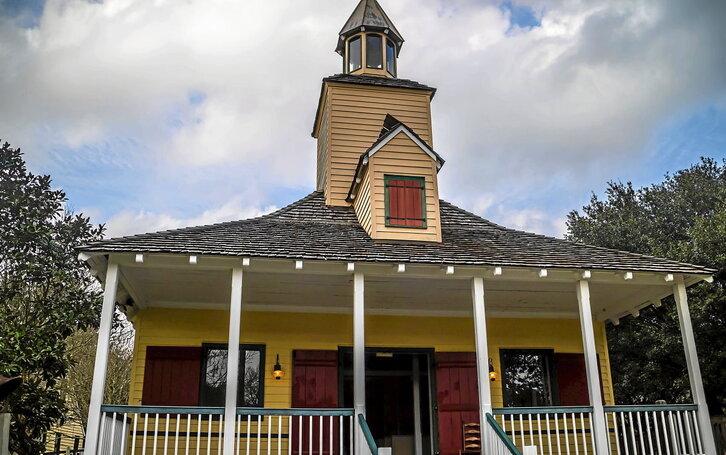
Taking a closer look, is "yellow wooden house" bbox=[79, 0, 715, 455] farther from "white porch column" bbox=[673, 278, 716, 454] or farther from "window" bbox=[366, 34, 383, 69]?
"window" bbox=[366, 34, 383, 69]

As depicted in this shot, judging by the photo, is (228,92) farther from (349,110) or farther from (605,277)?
(605,277)

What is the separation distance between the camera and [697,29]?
1583 cm

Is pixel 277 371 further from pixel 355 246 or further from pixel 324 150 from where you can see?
pixel 324 150

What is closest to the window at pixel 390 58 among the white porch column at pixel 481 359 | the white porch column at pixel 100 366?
the white porch column at pixel 481 359

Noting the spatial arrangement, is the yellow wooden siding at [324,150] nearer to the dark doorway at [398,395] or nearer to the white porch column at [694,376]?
the dark doorway at [398,395]

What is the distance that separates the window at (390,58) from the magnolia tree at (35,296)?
7.99 meters

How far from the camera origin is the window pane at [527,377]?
10445mm

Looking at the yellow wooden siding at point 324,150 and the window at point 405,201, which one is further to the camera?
the yellow wooden siding at point 324,150

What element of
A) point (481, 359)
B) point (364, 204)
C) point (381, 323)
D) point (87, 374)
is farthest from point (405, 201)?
point (87, 374)

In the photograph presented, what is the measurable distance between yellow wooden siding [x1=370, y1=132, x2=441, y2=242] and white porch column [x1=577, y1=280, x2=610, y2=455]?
91.5 inches

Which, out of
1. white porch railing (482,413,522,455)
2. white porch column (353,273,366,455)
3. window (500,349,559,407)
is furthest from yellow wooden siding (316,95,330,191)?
white porch railing (482,413,522,455)

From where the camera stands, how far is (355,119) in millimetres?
12320

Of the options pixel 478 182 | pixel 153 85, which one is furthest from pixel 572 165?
pixel 153 85

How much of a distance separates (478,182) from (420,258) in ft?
87.3
